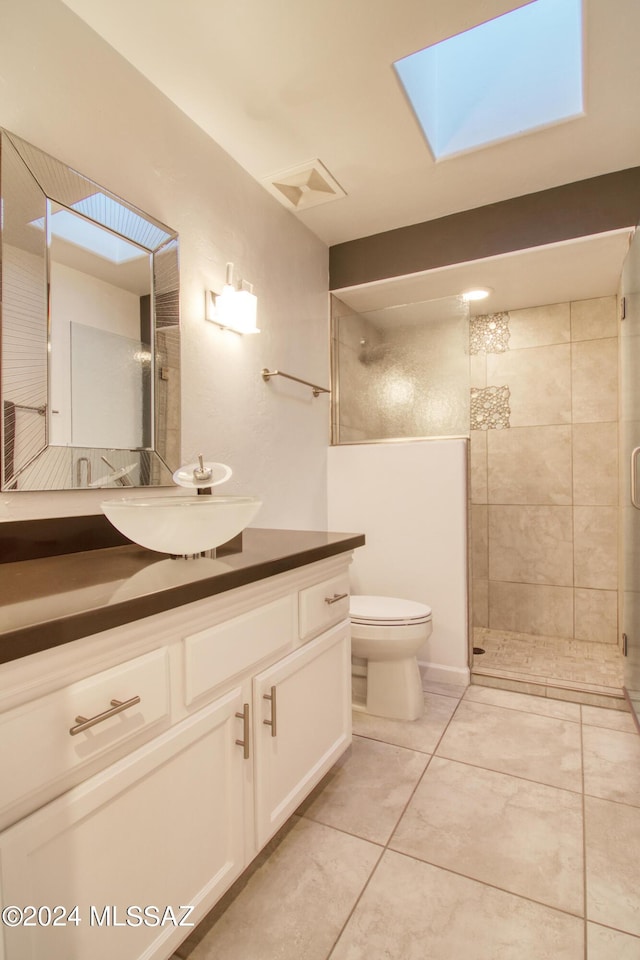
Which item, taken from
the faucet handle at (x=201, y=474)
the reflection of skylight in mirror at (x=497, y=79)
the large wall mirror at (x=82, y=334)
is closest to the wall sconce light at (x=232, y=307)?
the large wall mirror at (x=82, y=334)

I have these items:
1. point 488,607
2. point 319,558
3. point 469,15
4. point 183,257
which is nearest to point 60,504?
point 319,558

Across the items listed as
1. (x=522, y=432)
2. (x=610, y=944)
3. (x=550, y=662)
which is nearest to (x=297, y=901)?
(x=610, y=944)

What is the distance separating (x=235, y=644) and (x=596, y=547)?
272 cm

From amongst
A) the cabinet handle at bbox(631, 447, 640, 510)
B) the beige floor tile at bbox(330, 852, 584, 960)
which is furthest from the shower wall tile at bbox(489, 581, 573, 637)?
the beige floor tile at bbox(330, 852, 584, 960)

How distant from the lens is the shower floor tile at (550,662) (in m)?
2.42

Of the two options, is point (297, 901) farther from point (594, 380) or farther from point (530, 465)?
point (594, 380)

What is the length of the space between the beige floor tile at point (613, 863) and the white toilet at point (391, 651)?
728mm

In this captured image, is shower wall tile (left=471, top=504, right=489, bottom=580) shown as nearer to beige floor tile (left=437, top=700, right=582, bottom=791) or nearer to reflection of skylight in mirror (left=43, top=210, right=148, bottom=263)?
beige floor tile (left=437, top=700, right=582, bottom=791)

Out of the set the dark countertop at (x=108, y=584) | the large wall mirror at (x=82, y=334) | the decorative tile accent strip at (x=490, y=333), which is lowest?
the dark countertop at (x=108, y=584)

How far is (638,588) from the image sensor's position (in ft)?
6.42

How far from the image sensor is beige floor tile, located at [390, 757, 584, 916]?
1282 millimetres

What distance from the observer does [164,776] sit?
92 cm

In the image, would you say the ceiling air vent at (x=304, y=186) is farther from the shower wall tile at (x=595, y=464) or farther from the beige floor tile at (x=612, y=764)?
the beige floor tile at (x=612, y=764)

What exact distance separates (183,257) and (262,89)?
2.02ft
